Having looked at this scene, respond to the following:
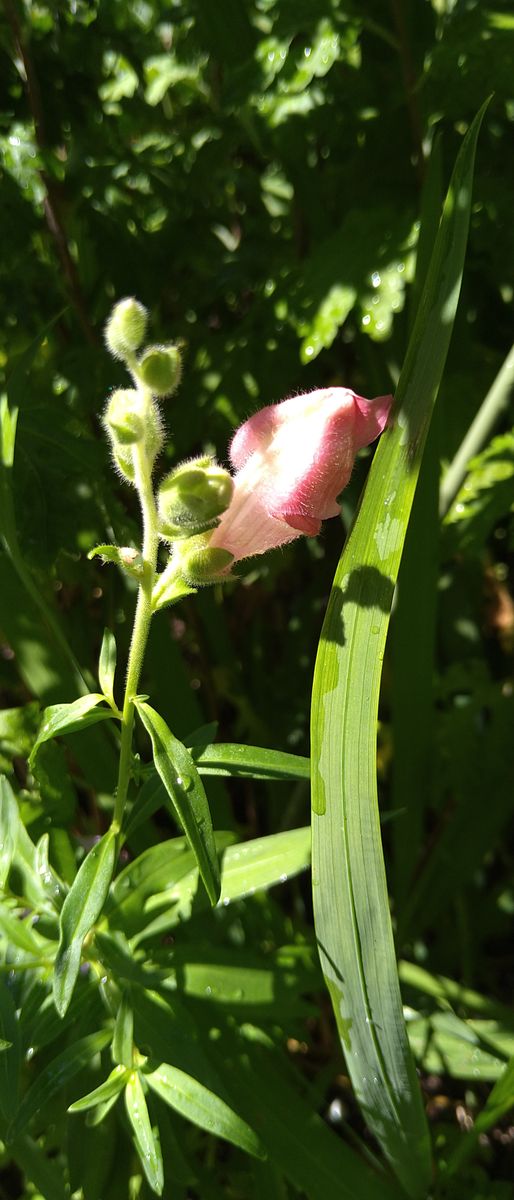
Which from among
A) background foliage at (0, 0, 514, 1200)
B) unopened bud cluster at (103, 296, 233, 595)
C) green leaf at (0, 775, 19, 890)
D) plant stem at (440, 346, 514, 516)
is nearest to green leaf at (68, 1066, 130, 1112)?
background foliage at (0, 0, 514, 1200)

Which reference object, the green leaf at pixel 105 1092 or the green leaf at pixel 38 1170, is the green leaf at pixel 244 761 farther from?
the green leaf at pixel 38 1170

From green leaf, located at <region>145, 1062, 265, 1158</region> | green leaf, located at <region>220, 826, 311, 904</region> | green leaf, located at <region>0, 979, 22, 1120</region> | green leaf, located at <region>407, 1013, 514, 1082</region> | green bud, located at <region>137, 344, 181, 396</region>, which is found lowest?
green leaf, located at <region>407, 1013, 514, 1082</region>

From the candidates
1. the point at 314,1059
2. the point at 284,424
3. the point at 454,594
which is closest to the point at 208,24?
the point at 284,424

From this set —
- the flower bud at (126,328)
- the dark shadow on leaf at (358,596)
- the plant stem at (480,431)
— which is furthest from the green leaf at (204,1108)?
→ the plant stem at (480,431)

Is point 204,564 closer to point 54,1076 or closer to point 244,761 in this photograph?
point 244,761

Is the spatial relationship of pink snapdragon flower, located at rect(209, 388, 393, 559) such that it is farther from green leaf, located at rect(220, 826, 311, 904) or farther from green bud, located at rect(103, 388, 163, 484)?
green leaf, located at rect(220, 826, 311, 904)

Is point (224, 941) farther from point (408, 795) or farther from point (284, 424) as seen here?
point (284, 424)
